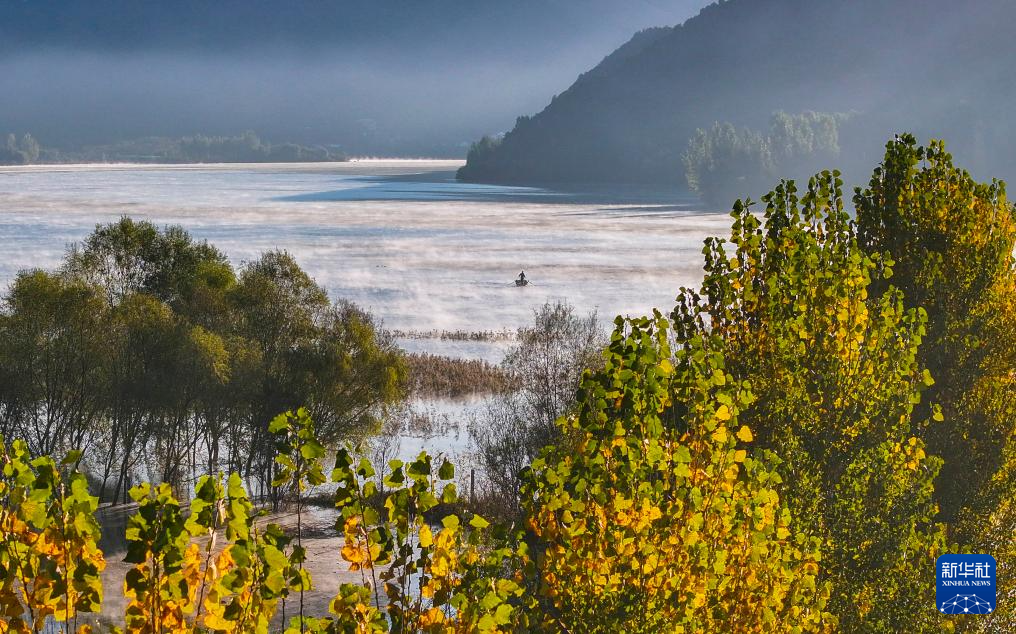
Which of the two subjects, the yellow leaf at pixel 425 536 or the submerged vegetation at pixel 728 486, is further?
the yellow leaf at pixel 425 536

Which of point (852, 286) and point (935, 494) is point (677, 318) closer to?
point (852, 286)

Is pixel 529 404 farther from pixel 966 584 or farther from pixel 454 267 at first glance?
pixel 454 267

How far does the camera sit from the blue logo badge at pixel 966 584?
60.3 ft

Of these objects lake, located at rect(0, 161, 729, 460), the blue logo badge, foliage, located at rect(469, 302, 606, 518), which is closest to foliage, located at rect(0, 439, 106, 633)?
the blue logo badge

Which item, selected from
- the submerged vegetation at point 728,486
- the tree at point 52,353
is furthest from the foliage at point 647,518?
the tree at point 52,353

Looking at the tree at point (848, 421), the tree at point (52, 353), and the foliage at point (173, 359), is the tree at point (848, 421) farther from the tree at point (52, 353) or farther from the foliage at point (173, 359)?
the tree at point (52, 353)

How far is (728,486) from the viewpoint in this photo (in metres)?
11.6

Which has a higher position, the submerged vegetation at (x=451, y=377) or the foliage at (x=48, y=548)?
the foliage at (x=48, y=548)

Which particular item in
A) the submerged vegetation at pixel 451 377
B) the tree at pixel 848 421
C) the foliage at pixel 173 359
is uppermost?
the tree at pixel 848 421

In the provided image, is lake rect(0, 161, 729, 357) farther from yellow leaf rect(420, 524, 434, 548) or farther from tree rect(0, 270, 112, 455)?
yellow leaf rect(420, 524, 434, 548)

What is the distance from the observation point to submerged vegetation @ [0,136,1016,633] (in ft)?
26.4

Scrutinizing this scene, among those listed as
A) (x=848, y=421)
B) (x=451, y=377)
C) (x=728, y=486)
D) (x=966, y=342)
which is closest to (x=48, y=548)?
(x=728, y=486)

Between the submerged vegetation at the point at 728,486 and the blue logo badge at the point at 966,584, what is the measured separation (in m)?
0.39

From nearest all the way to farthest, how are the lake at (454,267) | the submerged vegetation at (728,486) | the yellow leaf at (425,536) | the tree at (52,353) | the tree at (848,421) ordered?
the submerged vegetation at (728,486) → the yellow leaf at (425,536) → the tree at (848,421) → the tree at (52,353) → the lake at (454,267)
